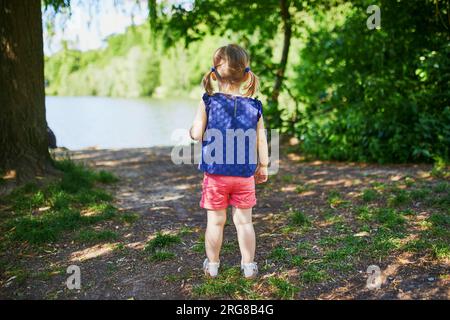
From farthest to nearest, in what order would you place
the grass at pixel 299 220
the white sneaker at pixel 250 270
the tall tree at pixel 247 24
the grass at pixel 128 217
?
the tall tree at pixel 247 24
the grass at pixel 128 217
the grass at pixel 299 220
the white sneaker at pixel 250 270

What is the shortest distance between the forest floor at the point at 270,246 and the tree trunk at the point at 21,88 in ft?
2.29

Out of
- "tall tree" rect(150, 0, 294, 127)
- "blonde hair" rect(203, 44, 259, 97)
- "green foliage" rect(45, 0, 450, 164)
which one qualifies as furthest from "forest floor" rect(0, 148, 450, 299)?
"tall tree" rect(150, 0, 294, 127)

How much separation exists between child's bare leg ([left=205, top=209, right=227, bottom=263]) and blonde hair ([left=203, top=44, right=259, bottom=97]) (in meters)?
0.88

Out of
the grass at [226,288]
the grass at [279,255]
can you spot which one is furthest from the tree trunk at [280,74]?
the grass at [226,288]

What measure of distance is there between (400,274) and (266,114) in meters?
5.68

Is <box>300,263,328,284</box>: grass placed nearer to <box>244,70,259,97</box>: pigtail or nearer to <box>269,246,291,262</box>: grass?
<box>269,246,291,262</box>: grass

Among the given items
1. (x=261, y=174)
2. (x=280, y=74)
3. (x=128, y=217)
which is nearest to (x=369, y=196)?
(x=261, y=174)

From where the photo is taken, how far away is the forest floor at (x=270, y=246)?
3098mm

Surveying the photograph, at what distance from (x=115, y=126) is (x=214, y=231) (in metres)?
13.2

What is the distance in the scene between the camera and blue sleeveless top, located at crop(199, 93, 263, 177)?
310 cm

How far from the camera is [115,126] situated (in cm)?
1573

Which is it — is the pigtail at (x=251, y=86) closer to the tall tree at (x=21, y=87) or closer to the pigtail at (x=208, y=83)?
the pigtail at (x=208, y=83)

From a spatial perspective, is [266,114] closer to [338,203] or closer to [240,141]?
[338,203]

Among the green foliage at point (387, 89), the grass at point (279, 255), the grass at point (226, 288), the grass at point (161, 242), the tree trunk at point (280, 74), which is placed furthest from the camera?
the tree trunk at point (280, 74)
